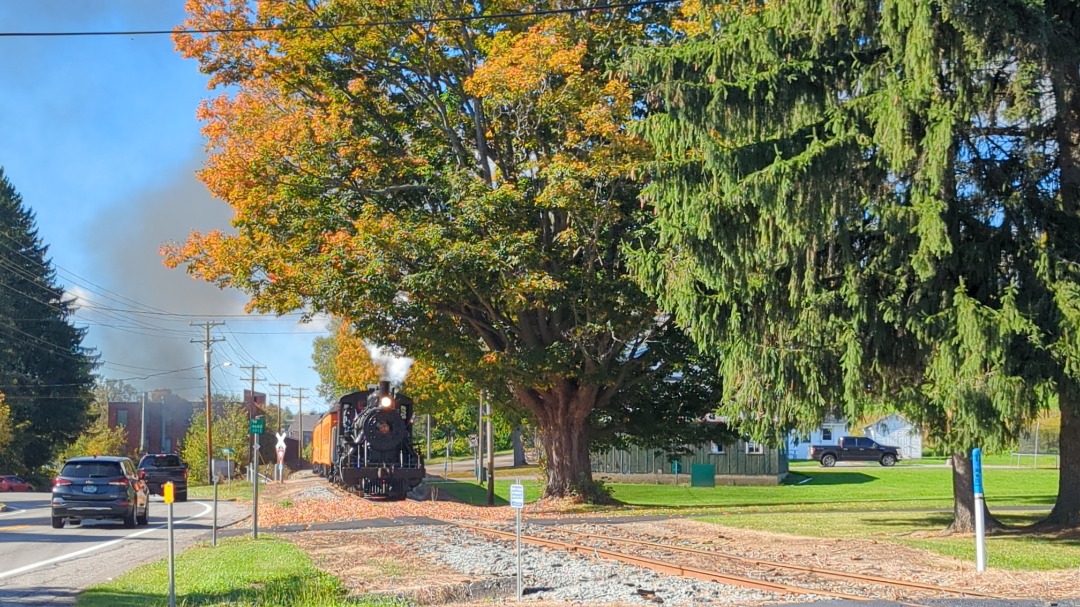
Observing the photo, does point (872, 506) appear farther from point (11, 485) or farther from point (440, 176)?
point (11, 485)

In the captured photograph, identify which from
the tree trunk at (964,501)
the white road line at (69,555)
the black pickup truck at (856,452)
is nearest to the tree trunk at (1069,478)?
the tree trunk at (964,501)

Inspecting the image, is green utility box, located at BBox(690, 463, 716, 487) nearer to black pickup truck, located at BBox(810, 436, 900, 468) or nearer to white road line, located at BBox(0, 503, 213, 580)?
black pickup truck, located at BBox(810, 436, 900, 468)

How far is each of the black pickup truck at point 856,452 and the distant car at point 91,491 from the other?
51.4m

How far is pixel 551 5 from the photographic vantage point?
81.3 feet

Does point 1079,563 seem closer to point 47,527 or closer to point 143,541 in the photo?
point 143,541

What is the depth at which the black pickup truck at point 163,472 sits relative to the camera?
135 ft

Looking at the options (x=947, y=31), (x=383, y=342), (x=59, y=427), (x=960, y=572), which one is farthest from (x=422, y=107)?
(x=59, y=427)

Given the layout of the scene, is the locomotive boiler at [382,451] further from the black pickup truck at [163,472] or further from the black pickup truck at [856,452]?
the black pickup truck at [856,452]

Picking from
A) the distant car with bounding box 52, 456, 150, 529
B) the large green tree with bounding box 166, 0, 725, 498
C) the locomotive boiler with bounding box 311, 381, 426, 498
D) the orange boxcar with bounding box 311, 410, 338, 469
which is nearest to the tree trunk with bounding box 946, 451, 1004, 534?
the large green tree with bounding box 166, 0, 725, 498

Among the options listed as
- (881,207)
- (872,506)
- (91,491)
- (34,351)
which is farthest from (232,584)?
(34,351)

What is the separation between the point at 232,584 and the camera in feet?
40.9

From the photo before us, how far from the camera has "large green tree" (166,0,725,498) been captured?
78.1 ft

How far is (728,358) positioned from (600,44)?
9.86m

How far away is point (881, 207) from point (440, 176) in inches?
506
